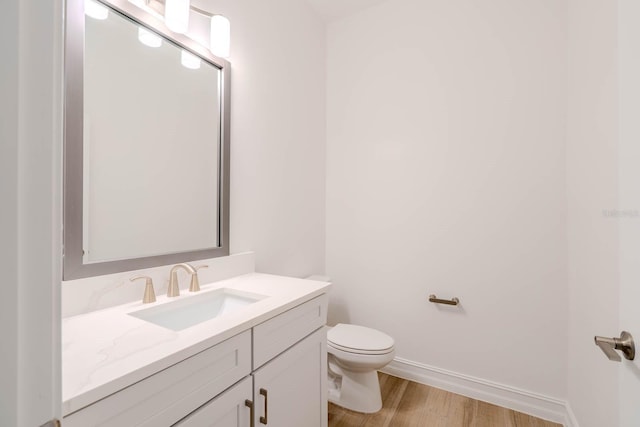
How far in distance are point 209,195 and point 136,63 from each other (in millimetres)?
611

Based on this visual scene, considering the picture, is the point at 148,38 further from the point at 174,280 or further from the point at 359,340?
the point at 359,340

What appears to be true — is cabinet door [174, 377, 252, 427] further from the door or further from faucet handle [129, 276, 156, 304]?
the door

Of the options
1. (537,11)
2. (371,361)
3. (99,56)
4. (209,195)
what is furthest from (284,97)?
(371,361)

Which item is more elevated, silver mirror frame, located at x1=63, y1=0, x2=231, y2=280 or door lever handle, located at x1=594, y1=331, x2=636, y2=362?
silver mirror frame, located at x1=63, y1=0, x2=231, y2=280

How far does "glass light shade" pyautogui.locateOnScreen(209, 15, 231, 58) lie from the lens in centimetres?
131

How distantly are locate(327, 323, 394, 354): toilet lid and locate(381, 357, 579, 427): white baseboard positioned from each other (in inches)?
19.3

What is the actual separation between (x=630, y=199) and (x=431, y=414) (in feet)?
5.11

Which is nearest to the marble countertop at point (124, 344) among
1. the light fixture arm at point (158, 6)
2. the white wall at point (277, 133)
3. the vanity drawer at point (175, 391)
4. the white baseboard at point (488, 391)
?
the vanity drawer at point (175, 391)

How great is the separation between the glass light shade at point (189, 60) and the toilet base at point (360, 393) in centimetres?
187

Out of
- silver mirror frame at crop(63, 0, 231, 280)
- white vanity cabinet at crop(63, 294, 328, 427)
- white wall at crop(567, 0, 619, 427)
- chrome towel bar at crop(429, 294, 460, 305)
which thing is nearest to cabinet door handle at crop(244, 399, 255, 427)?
white vanity cabinet at crop(63, 294, 328, 427)

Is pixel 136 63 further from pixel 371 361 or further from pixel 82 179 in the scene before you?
pixel 371 361

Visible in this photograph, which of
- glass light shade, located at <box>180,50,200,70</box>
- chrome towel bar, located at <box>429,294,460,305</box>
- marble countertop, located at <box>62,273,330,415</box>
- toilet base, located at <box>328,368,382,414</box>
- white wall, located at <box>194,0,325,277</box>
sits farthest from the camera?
chrome towel bar, located at <box>429,294,460,305</box>

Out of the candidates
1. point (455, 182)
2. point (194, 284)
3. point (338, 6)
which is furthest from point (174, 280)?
point (338, 6)

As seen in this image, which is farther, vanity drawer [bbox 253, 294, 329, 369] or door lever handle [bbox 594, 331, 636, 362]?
vanity drawer [bbox 253, 294, 329, 369]
